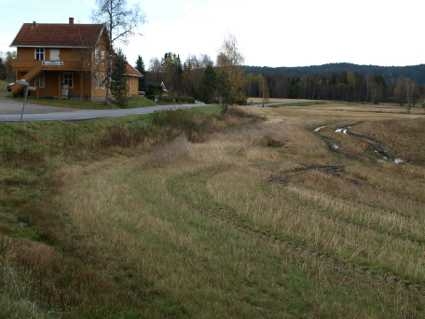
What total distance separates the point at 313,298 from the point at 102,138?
64.8 ft

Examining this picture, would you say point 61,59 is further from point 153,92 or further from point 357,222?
point 357,222

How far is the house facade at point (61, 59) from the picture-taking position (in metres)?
49.3

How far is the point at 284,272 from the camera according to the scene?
9.14 metres

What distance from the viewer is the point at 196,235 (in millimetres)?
11367

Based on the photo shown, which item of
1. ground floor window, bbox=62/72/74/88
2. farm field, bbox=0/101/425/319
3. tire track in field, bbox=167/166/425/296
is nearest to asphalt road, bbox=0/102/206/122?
farm field, bbox=0/101/425/319

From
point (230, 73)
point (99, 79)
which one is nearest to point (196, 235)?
point (99, 79)

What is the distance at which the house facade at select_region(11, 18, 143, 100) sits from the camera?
49.3m

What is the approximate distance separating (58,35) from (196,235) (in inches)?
1731

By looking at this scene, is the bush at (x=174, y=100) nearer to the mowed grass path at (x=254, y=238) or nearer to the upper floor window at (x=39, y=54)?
the upper floor window at (x=39, y=54)

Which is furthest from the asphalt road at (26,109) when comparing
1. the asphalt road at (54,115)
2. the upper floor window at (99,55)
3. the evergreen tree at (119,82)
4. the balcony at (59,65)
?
the upper floor window at (99,55)

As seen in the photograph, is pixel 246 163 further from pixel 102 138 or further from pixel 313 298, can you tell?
pixel 313 298

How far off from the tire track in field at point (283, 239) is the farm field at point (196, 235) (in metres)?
0.04

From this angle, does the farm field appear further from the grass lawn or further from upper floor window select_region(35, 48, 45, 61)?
upper floor window select_region(35, 48, 45, 61)

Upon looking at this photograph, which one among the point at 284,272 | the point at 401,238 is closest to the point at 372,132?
the point at 401,238
